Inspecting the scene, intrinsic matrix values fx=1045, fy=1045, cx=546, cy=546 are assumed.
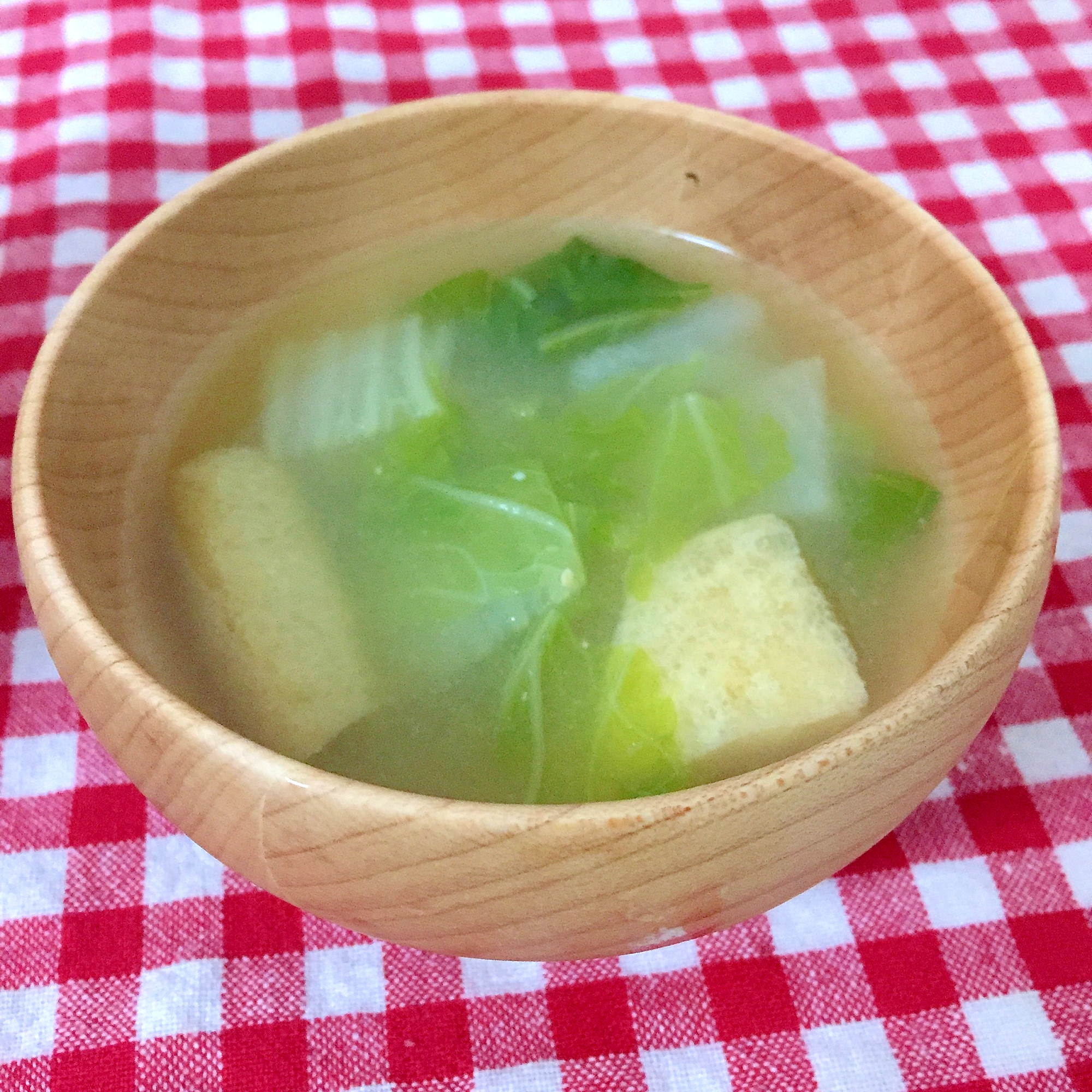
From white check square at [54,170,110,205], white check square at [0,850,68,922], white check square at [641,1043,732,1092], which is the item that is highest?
white check square at [54,170,110,205]

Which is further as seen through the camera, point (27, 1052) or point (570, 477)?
point (570, 477)

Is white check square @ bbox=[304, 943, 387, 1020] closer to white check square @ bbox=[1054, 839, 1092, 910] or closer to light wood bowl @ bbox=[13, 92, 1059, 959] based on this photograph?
light wood bowl @ bbox=[13, 92, 1059, 959]

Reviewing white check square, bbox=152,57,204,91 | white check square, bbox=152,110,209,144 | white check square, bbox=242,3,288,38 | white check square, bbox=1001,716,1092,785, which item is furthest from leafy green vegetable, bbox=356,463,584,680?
white check square, bbox=242,3,288,38

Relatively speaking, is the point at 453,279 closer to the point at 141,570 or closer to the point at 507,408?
the point at 507,408

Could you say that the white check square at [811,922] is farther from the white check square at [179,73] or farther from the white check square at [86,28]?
the white check square at [86,28]

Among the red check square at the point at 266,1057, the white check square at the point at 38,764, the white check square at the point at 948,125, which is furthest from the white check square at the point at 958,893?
the white check square at the point at 948,125

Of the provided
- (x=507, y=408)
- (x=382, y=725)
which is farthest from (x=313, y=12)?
(x=382, y=725)
